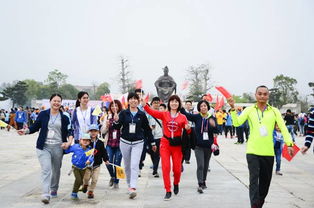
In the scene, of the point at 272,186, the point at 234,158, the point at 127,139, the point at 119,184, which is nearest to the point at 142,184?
the point at 119,184

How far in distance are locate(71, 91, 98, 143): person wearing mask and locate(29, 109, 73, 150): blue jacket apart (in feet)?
1.30

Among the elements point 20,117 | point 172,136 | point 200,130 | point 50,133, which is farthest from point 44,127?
point 20,117

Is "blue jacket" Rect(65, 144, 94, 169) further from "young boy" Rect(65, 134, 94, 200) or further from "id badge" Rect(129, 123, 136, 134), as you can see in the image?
"id badge" Rect(129, 123, 136, 134)

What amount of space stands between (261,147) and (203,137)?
2.31 meters

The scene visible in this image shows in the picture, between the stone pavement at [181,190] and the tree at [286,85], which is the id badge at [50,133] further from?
the tree at [286,85]

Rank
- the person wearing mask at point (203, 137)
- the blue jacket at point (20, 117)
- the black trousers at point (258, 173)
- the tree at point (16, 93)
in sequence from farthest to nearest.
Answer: the tree at point (16, 93)
the blue jacket at point (20, 117)
the person wearing mask at point (203, 137)
the black trousers at point (258, 173)

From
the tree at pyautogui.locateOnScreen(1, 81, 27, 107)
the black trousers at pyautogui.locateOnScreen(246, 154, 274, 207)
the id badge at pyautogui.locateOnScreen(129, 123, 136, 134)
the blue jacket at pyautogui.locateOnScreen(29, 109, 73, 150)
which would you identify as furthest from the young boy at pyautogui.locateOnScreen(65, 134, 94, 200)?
the tree at pyautogui.locateOnScreen(1, 81, 27, 107)

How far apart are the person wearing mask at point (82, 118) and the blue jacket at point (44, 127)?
0.40 metres

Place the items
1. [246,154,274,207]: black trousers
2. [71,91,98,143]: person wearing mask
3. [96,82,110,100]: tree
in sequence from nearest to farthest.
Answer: [246,154,274,207]: black trousers < [71,91,98,143]: person wearing mask < [96,82,110,100]: tree

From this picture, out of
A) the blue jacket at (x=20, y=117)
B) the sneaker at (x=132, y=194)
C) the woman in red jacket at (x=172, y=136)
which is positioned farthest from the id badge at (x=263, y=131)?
the blue jacket at (x=20, y=117)

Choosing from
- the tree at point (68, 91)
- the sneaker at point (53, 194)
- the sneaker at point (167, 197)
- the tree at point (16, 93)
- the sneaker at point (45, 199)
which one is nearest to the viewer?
the sneaker at point (45, 199)

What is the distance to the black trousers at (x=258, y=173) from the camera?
521cm

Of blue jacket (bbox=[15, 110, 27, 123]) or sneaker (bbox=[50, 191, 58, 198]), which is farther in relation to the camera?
blue jacket (bbox=[15, 110, 27, 123])

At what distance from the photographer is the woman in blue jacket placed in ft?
20.8
